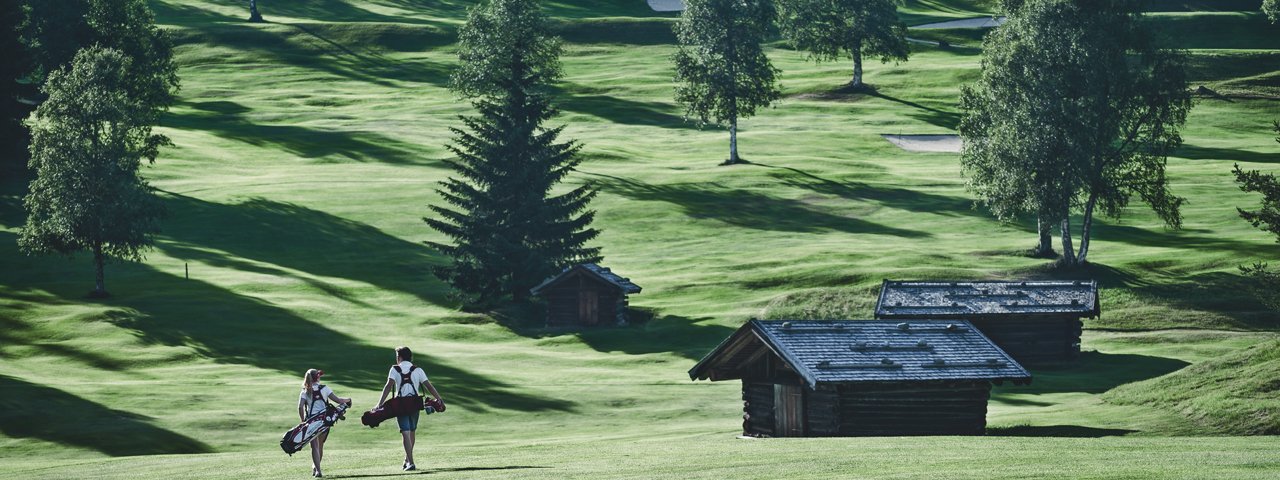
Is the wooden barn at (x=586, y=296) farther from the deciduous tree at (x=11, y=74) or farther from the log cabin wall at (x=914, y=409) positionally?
the deciduous tree at (x=11, y=74)

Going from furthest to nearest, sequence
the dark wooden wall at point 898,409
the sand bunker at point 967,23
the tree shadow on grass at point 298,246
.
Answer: the sand bunker at point 967,23 → the tree shadow on grass at point 298,246 → the dark wooden wall at point 898,409

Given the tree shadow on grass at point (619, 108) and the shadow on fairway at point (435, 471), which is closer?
the shadow on fairway at point (435, 471)

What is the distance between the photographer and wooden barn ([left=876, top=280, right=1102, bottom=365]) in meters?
54.1

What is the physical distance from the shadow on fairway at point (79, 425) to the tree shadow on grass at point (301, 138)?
52828 mm

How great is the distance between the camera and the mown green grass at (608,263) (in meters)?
33.2

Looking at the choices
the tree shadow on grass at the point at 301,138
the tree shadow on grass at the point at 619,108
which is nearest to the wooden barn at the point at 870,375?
the tree shadow on grass at the point at 301,138

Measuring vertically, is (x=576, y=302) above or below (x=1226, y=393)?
below

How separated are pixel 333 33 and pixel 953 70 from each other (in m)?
56.4

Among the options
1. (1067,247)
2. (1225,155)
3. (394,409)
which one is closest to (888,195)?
(1067,247)

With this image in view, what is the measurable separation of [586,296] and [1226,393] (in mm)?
34474

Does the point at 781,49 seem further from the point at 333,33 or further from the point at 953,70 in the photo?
the point at 333,33

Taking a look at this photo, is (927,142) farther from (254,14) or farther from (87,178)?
(254,14)

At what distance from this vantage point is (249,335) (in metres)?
59.4

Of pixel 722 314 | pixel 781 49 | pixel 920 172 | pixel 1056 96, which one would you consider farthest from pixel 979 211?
pixel 781 49
